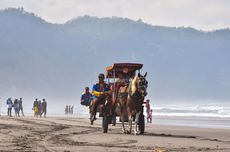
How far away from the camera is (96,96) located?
64.5 feet

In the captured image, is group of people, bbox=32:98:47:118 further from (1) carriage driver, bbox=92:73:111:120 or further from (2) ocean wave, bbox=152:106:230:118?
(1) carriage driver, bbox=92:73:111:120

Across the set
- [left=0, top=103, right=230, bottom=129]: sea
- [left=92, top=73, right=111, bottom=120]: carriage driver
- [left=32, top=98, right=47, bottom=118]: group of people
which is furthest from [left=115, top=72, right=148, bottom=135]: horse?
[left=32, top=98, right=47, bottom=118]: group of people

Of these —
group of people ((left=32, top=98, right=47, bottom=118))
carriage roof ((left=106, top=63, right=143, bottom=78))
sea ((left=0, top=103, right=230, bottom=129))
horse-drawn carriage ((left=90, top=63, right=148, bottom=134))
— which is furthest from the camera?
group of people ((left=32, top=98, right=47, bottom=118))

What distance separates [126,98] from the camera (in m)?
18.5

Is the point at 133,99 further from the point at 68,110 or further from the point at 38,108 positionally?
the point at 68,110

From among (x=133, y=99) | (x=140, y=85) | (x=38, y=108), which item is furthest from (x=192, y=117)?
(x=140, y=85)

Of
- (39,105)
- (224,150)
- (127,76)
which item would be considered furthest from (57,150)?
(39,105)

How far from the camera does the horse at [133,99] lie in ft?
56.6

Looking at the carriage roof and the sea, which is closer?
the carriage roof

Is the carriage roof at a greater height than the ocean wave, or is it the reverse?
the ocean wave

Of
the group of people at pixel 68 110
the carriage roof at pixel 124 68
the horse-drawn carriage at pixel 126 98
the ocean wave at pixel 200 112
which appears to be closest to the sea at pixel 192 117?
the ocean wave at pixel 200 112

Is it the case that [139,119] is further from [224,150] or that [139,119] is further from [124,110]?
[224,150]

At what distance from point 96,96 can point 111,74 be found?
6.23 ft

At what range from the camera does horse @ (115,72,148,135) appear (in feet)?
56.6
